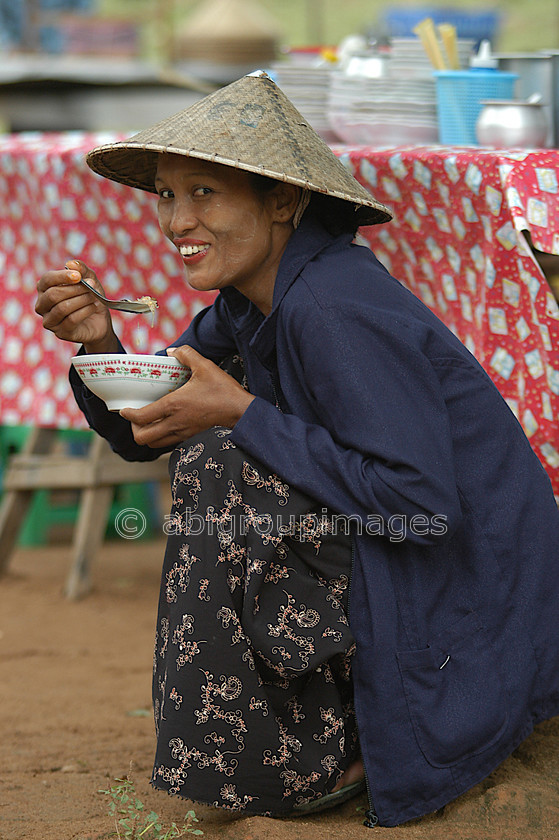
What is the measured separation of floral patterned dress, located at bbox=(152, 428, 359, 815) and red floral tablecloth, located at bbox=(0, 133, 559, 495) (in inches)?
30.2

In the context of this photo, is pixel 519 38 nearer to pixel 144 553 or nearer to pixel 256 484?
pixel 144 553

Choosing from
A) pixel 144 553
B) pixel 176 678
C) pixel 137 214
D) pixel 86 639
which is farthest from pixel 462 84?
pixel 144 553

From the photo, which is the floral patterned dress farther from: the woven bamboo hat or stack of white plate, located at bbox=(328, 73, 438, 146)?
stack of white plate, located at bbox=(328, 73, 438, 146)

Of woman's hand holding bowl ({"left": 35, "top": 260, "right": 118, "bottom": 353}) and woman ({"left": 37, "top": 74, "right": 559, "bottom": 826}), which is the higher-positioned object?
woman's hand holding bowl ({"left": 35, "top": 260, "right": 118, "bottom": 353})

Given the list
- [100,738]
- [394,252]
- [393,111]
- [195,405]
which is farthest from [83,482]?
[195,405]

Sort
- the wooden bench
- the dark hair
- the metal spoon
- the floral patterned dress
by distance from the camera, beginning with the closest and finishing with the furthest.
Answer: the floral patterned dress → the dark hair → the metal spoon → the wooden bench

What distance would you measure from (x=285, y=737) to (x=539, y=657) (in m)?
0.54

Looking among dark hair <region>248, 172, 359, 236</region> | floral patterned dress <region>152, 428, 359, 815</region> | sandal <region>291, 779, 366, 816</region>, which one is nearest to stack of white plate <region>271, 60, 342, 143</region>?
dark hair <region>248, 172, 359, 236</region>

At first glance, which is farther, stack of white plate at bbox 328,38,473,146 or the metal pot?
stack of white plate at bbox 328,38,473,146

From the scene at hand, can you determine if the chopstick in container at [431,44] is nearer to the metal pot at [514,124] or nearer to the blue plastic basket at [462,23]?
the metal pot at [514,124]

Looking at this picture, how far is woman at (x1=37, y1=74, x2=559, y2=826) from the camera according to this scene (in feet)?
5.75

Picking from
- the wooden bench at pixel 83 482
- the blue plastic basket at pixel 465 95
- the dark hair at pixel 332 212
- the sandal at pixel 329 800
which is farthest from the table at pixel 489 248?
the wooden bench at pixel 83 482

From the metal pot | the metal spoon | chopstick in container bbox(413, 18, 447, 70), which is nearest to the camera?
the metal spoon

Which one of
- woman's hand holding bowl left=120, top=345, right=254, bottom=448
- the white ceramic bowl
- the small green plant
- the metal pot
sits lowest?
the small green plant
